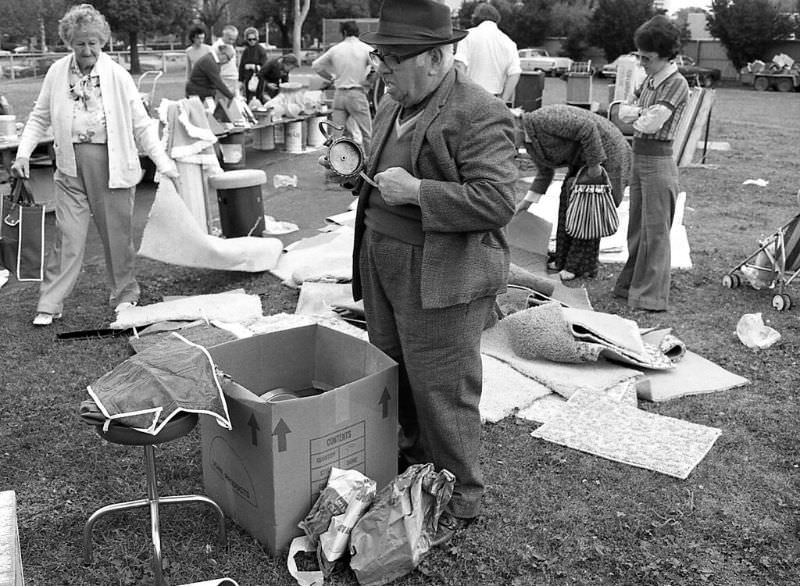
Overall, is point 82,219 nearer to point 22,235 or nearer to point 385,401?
point 22,235

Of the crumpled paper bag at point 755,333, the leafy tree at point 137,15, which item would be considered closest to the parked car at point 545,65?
the leafy tree at point 137,15

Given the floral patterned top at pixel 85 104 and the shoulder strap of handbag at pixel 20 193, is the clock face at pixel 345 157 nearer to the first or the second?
the floral patterned top at pixel 85 104

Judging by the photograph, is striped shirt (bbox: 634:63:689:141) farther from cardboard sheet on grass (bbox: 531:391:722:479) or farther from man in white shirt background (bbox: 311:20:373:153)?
man in white shirt background (bbox: 311:20:373:153)

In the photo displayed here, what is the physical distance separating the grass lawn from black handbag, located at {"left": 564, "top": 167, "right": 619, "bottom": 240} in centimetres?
99

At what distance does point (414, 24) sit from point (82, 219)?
3.28 meters

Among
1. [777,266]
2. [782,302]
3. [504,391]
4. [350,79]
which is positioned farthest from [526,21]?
[504,391]

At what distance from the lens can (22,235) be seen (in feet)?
16.5

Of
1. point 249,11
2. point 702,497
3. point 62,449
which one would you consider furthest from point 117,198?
point 249,11

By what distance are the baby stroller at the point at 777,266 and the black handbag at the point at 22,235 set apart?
461cm

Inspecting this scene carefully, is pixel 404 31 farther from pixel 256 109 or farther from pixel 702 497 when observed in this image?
Answer: pixel 256 109

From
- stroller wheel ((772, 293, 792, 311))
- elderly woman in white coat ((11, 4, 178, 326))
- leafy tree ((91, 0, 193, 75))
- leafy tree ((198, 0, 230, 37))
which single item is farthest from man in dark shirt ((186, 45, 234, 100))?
leafy tree ((198, 0, 230, 37))

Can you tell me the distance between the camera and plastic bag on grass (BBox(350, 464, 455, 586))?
8.91ft

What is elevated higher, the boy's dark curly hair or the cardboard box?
the boy's dark curly hair

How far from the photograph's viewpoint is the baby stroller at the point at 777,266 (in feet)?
18.3
